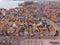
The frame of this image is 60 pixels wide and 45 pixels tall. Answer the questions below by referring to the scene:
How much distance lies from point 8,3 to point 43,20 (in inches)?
14.4

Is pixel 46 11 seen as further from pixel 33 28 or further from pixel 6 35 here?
pixel 6 35

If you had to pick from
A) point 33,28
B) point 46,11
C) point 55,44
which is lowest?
point 55,44

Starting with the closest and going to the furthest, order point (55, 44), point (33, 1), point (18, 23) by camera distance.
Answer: point (55, 44) < point (18, 23) < point (33, 1)

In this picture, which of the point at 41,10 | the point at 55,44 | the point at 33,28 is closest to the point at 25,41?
the point at 33,28

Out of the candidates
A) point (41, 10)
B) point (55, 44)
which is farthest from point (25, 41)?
point (41, 10)

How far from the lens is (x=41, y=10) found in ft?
4.41

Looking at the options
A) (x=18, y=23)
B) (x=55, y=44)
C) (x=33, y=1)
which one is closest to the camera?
(x=55, y=44)

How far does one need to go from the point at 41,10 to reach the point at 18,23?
0.79 feet

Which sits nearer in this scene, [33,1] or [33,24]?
[33,24]

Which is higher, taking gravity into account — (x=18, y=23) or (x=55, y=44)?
(x=18, y=23)

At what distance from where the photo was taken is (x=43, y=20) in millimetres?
1286

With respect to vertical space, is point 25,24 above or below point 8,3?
below

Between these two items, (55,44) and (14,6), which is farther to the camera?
(14,6)

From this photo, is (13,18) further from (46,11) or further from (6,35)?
(46,11)
